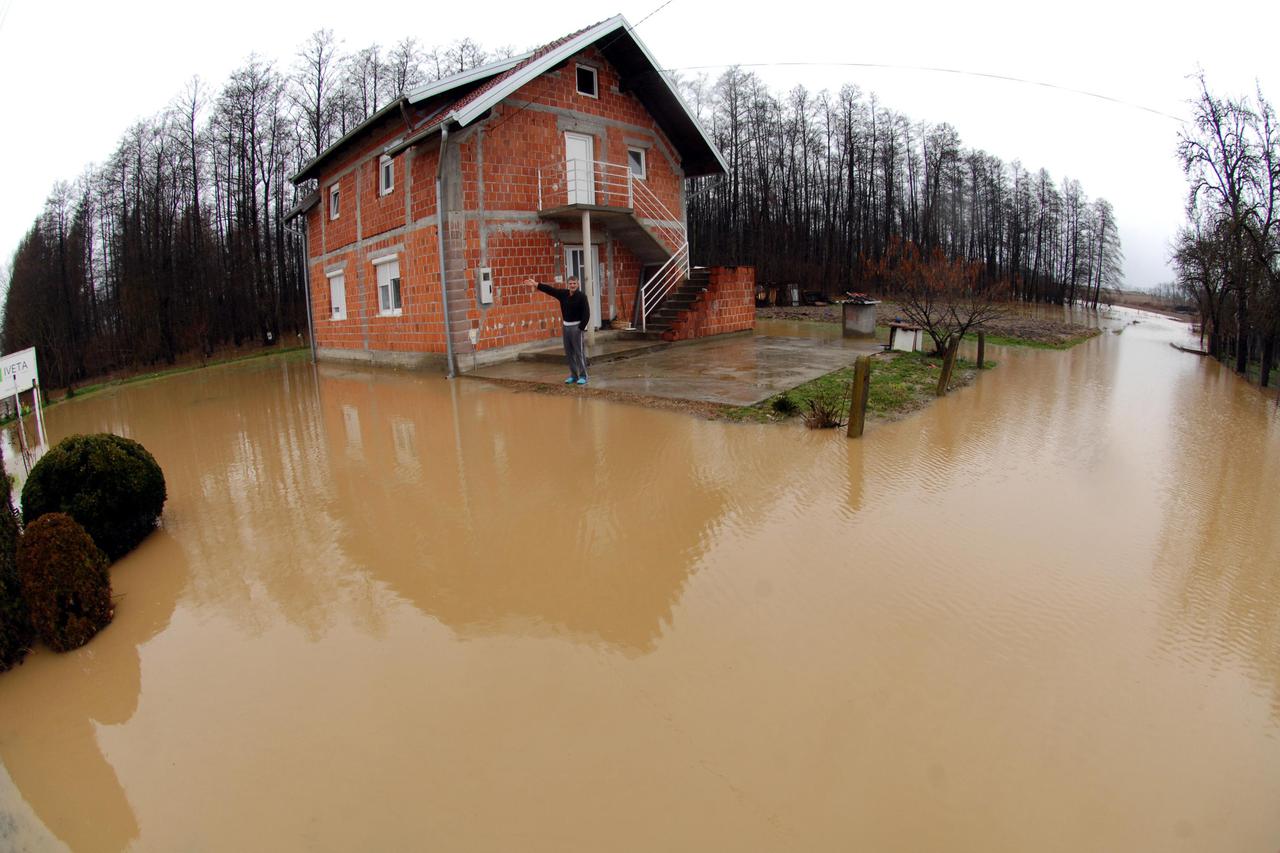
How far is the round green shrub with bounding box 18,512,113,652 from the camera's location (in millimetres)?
3980

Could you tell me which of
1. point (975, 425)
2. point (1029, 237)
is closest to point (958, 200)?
point (1029, 237)

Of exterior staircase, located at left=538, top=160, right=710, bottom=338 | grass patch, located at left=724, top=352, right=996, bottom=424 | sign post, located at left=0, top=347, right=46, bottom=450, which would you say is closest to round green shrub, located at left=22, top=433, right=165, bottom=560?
sign post, located at left=0, top=347, right=46, bottom=450

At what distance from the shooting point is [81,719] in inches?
131

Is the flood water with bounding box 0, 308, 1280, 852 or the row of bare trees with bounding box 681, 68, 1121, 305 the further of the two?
the row of bare trees with bounding box 681, 68, 1121, 305

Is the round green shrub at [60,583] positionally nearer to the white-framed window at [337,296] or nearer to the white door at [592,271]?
the white door at [592,271]

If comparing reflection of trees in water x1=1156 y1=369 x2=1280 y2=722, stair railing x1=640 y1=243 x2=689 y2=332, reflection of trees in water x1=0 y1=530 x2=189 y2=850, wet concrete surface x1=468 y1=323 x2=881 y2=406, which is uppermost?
stair railing x1=640 y1=243 x2=689 y2=332

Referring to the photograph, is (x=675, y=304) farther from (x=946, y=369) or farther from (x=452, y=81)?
(x=946, y=369)

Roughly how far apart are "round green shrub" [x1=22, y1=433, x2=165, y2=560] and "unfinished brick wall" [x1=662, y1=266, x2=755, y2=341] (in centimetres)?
1206

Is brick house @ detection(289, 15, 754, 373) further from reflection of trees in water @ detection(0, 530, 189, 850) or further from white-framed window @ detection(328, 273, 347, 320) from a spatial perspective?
reflection of trees in water @ detection(0, 530, 189, 850)

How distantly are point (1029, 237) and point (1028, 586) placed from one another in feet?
247

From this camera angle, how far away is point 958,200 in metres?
59.8

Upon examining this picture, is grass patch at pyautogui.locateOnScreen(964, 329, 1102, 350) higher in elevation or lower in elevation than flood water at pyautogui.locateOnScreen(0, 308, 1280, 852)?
higher

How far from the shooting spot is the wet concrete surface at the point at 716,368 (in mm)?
10523

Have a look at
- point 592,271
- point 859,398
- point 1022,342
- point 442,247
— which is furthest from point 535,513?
point 1022,342
